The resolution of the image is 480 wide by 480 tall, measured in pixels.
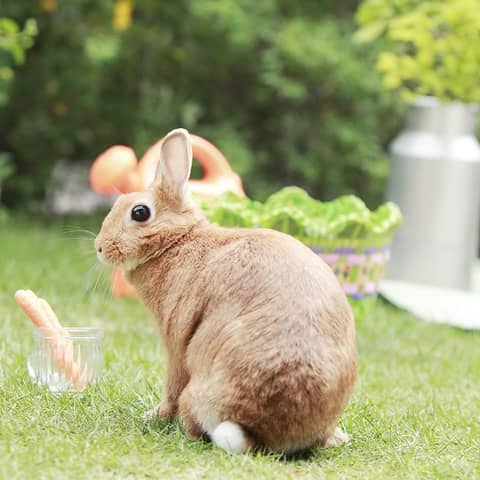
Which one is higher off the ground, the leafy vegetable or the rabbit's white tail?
the leafy vegetable

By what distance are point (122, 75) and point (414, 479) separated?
605 cm

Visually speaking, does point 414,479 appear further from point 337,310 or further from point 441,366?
point 441,366

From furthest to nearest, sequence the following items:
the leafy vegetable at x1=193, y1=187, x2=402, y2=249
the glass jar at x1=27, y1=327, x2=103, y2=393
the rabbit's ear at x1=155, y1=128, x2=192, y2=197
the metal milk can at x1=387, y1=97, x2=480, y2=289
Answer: the metal milk can at x1=387, y1=97, x2=480, y2=289 → the leafy vegetable at x1=193, y1=187, x2=402, y2=249 → the glass jar at x1=27, y1=327, x2=103, y2=393 → the rabbit's ear at x1=155, y1=128, x2=192, y2=197

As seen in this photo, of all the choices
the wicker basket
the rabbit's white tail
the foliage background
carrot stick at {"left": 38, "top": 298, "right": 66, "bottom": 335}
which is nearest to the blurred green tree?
the foliage background

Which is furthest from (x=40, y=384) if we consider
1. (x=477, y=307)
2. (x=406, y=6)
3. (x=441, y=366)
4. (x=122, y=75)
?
(x=122, y=75)

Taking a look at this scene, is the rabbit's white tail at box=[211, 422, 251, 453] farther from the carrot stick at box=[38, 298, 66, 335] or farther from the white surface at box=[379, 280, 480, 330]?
the white surface at box=[379, 280, 480, 330]

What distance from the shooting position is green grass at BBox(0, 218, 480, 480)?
2.56 m

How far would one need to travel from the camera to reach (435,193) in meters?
5.93

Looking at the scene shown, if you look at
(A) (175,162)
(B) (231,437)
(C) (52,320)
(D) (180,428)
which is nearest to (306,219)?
(C) (52,320)

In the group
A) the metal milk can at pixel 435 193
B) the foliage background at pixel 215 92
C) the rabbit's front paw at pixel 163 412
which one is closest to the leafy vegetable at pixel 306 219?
the metal milk can at pixel 435 193

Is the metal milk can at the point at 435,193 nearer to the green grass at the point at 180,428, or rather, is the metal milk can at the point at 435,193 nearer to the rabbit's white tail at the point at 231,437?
the green grass at the point at 180,428

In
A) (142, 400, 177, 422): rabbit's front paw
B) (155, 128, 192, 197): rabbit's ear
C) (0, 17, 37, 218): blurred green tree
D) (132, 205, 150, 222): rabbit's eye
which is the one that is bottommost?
(142, 400, 177, 422): rabbit's front paw

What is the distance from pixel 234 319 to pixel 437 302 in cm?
308

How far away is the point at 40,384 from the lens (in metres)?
3.27
